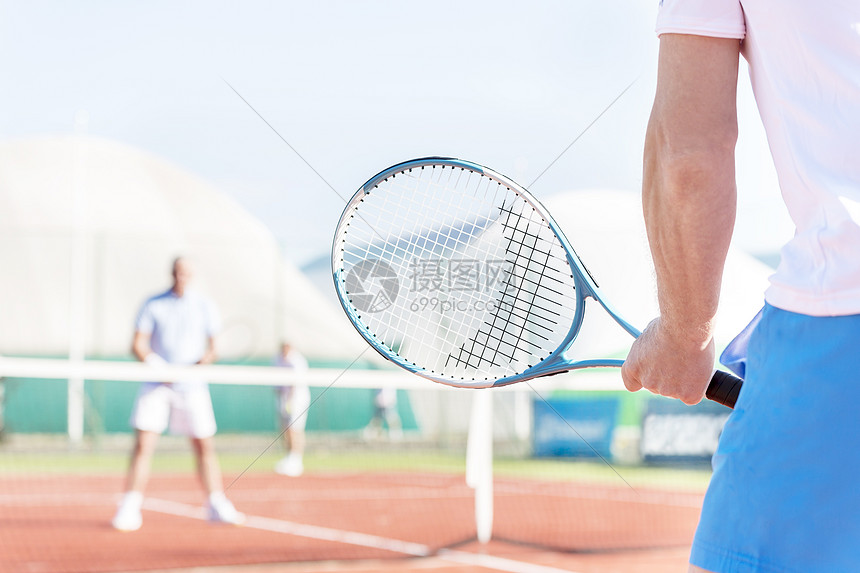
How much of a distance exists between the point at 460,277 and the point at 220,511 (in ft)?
12.7

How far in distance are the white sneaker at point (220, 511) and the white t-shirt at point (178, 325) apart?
31.0 inches

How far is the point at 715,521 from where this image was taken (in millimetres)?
1091

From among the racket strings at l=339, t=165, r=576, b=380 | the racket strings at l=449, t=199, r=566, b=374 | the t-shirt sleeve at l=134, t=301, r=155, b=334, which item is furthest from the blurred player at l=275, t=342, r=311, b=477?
the racket strings at l=449, t=199, r=566, b=374

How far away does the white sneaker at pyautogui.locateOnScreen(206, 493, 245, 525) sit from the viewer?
559cm

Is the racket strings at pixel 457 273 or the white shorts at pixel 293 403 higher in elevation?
the racket strings at pixel 457 273

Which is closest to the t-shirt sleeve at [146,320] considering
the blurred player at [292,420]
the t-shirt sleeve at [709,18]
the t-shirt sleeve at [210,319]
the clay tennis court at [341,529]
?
the t-shirt sleeve at [210,319]

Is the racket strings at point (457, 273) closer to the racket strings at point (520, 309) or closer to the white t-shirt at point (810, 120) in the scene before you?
the racket strings at point (520, 309)

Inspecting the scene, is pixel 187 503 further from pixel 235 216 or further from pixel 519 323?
pixel 235 216

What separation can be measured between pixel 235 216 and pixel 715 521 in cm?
1779

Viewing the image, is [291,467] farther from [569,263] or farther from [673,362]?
[673,362]

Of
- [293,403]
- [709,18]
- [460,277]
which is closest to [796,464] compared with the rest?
[709,18]

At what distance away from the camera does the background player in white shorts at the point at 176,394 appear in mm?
5309

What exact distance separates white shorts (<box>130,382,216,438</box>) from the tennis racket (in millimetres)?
3436

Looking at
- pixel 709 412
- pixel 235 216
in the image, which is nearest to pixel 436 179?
pixel 709 412
